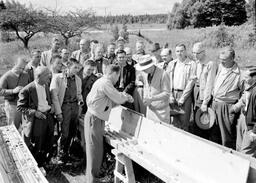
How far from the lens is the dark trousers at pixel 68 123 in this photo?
16.9 ft

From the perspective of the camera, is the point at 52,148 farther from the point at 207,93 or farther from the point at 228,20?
the point at 228,20

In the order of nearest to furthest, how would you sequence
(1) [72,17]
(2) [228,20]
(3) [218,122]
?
(3) [218,122], (1) [72,17], (2) [228,20]

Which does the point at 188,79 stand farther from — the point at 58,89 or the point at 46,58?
the point at 46,58

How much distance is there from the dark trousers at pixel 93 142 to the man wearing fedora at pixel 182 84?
1629 millimetres

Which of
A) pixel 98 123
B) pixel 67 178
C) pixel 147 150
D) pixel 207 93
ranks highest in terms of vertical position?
pixel 207 93

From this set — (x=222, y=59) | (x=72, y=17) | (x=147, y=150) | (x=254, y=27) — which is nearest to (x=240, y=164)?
(x=147, y=150)

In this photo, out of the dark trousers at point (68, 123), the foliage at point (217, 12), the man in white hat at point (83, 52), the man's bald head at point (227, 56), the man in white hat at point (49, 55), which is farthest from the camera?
the foliage at point (217, 12)

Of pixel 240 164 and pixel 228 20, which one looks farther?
pixel 228 20

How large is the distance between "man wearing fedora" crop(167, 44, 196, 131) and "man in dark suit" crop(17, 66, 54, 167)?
2241 millimetres

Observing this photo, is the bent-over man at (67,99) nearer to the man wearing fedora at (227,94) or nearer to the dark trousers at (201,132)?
the dark trousers at (201,132)

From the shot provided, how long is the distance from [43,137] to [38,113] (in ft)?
1.69

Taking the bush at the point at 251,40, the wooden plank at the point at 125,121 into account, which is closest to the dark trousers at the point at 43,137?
the wooden plank at the point at 125,121

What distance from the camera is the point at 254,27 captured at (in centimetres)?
2516

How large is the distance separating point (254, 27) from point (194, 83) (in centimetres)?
2295
